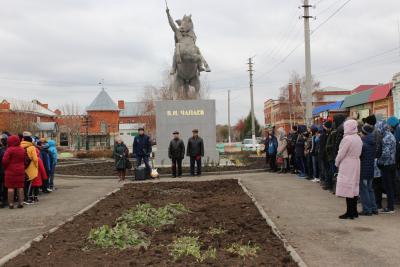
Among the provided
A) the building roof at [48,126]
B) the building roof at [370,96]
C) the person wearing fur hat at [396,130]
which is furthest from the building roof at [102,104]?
the person wearing fur hat at [396,130]

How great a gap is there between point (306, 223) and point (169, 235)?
8.48 feet

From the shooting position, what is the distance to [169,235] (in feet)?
24.7

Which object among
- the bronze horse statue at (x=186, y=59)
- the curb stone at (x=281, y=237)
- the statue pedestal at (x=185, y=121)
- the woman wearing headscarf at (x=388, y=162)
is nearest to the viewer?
the curb stone at (x=281, y=237)

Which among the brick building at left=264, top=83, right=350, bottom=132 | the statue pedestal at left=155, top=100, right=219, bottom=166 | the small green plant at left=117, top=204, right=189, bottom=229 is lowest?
the small green plant at left=117, top=204, right=189, bottom=229

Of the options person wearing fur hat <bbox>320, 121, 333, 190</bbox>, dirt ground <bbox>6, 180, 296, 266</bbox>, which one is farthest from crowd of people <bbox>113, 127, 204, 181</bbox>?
person wearing fur hat <bbox>320, 121, 333, 190</bbox>

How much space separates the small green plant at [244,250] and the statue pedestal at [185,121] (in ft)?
47.3

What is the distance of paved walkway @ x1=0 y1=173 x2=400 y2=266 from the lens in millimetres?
6305

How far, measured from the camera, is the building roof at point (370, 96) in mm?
35819

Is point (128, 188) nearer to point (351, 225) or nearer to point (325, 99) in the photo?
point (351, 225)

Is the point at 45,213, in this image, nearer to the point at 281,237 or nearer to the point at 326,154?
the point at 281,237

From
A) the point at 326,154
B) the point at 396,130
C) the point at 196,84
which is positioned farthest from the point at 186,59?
the point at 396,130

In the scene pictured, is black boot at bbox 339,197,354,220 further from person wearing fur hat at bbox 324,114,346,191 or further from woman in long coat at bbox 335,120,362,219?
person wearing fur hat at bbox 324,114,346,191

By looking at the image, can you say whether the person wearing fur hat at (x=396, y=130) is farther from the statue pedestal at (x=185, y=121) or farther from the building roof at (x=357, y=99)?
the building roof at (x=357, y=99)

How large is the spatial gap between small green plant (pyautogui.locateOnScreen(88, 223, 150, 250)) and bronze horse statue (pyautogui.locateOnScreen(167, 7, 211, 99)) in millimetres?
14460
